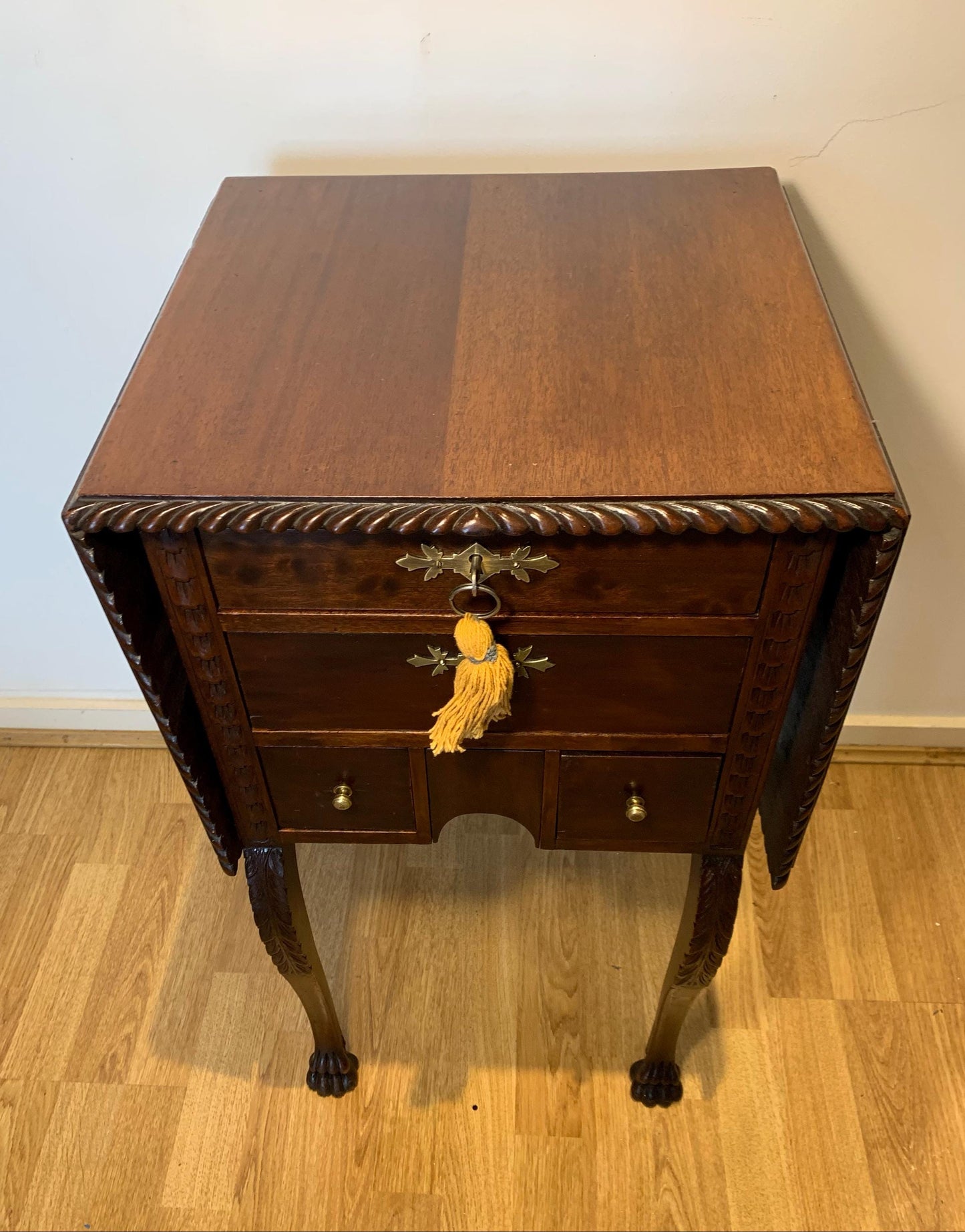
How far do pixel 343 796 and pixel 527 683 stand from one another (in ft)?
0.66

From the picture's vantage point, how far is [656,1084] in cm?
117

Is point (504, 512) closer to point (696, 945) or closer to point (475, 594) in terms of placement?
point (475, 594)

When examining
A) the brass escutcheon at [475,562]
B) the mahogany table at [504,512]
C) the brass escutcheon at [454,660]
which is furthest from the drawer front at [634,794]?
the brass escutcheon at [475,562]

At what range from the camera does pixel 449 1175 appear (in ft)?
3.70

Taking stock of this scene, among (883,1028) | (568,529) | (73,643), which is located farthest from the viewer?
(73,643)

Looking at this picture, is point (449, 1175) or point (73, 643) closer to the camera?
point (449, 1175)

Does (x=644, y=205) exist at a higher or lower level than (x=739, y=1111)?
higher

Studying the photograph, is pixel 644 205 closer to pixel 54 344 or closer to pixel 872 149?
pixel 872 149

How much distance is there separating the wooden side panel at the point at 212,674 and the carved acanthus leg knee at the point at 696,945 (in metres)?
0.41

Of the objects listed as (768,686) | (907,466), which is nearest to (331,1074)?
(768,686)

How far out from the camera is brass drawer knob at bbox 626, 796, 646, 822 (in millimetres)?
834

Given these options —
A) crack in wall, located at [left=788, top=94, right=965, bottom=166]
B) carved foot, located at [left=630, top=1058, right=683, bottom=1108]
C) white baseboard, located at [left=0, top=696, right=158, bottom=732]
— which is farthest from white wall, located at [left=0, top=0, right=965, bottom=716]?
carved foot, located at [left=630, top=1058, right=683, bottom=1108]

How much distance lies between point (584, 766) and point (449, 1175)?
1.99 feet

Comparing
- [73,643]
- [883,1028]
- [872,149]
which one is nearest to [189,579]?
[872,149]
